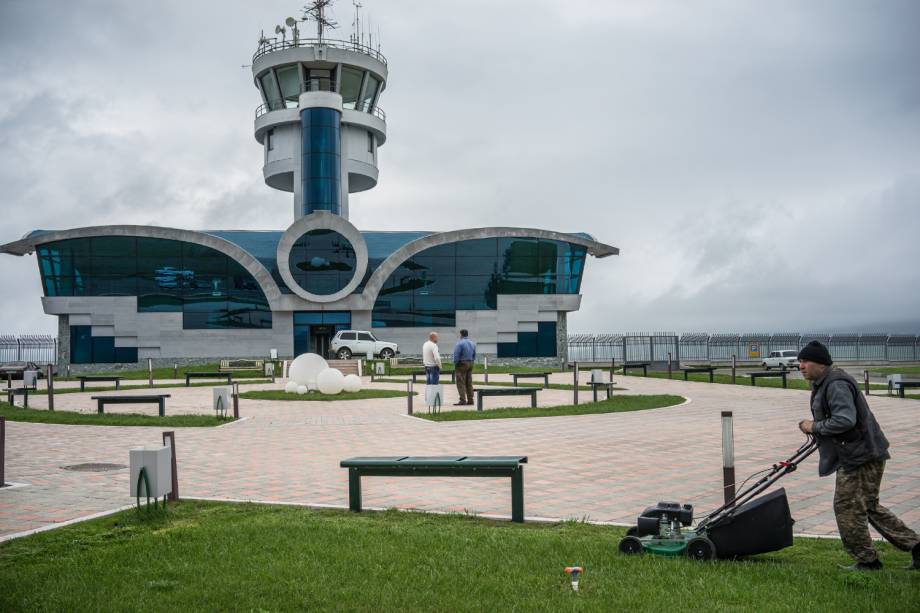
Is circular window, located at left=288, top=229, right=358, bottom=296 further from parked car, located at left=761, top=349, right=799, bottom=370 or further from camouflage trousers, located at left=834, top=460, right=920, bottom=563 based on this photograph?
camouflage trousers, located at left=834, top=460, right=920, bottom=563

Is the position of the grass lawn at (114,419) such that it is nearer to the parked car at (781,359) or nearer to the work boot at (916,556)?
the work boot at (916,556)

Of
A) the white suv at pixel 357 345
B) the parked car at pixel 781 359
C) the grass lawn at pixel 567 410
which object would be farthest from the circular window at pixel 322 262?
the grass lawn at pixel 567 410

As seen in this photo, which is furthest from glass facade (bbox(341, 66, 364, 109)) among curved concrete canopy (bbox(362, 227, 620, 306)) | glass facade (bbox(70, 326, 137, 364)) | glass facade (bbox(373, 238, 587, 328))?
glass facade (bbox(70, 326, 137, 364))

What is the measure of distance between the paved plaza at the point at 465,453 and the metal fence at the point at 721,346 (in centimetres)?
3698

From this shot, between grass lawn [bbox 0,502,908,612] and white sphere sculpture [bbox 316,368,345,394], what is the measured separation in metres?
16.4

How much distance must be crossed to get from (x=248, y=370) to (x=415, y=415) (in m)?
25.0

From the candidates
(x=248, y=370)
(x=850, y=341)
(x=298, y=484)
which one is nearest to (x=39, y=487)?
(x=298, y=484)

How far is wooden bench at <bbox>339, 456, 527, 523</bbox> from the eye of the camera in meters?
6.98

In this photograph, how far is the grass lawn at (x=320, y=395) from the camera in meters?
22.5

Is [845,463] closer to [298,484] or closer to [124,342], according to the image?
[298,484]

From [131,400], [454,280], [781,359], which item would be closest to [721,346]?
[781,359]

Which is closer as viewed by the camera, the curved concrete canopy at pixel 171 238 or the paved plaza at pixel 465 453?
the paved plaza at pixel 465 453

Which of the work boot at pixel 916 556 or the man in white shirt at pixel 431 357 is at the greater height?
the man in white shirt at pixel 431 357

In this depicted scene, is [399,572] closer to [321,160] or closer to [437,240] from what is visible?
[437,240]
